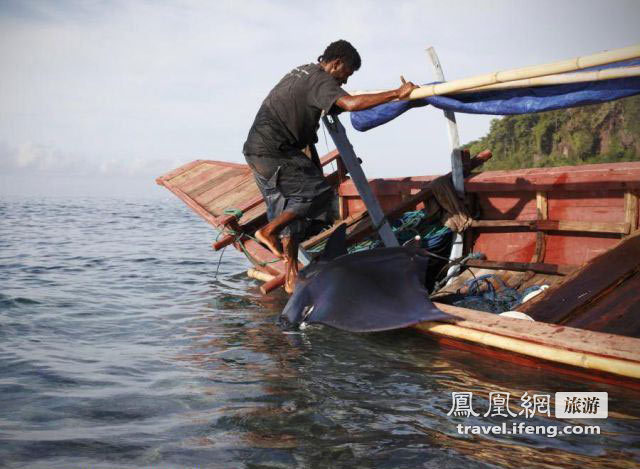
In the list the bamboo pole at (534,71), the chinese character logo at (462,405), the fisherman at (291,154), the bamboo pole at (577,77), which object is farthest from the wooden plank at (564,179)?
the chinese character logo at (462,405)

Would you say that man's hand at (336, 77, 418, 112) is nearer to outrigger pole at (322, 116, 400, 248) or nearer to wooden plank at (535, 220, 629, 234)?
outrigger pole at (322, 116, 400, 248)

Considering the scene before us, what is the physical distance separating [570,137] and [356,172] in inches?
591

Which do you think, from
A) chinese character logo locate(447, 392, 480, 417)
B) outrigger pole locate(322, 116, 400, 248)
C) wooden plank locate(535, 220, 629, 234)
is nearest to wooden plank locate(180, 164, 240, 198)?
outrigger pole locate(322, 116, 400, 248)

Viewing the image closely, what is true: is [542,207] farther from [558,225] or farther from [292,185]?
[292,185]

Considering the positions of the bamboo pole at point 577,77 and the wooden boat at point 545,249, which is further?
the bamboo pole at point 577,77

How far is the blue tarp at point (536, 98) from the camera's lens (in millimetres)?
4352

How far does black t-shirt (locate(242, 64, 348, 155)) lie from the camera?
16.0 feet


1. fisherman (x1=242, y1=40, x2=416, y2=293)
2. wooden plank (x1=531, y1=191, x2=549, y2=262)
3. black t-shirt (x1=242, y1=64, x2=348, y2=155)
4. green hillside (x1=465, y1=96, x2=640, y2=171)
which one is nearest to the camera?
black t-shirt (x1=242, y1=64, x2=348, y2=155)

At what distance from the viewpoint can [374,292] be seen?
461cm

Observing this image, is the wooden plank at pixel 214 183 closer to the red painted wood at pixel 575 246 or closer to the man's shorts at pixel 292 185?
the man's shorts at pixel 292 185

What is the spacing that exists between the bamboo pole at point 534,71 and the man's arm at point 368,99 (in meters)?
0.10

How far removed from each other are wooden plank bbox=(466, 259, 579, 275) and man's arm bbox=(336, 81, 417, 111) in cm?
215

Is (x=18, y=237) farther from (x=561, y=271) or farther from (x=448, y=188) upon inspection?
(x=561, y=271)

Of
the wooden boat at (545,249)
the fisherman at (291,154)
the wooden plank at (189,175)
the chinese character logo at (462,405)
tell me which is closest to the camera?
the chinese character logo at (462,405)
